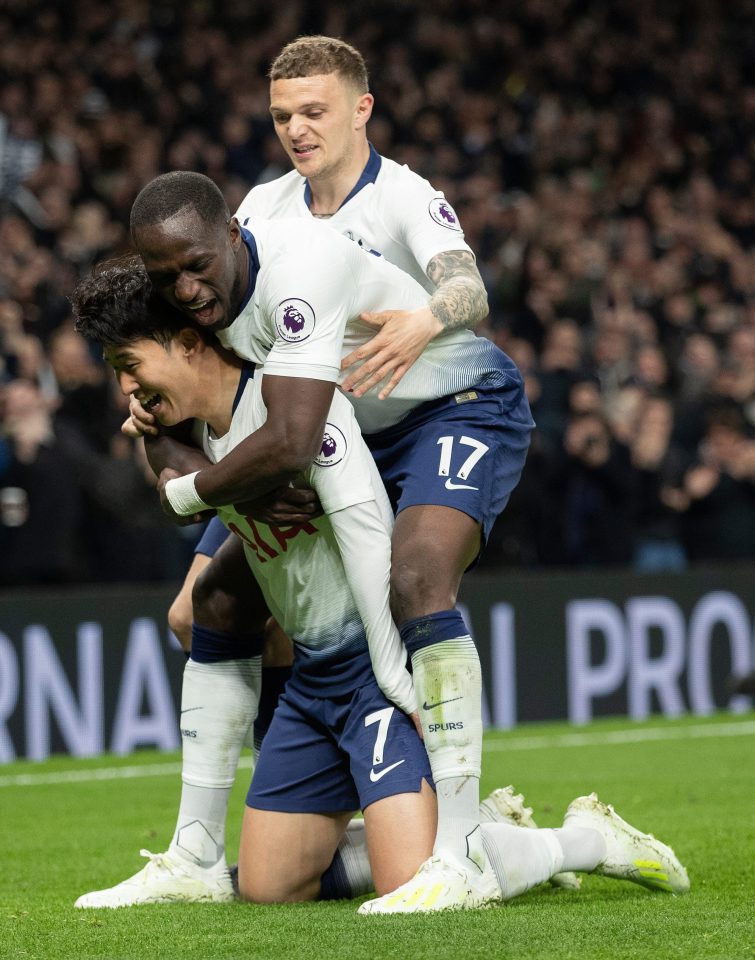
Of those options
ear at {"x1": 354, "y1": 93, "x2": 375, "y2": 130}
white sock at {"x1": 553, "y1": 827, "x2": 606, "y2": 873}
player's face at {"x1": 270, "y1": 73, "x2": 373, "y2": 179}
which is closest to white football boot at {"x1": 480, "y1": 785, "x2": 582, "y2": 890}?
white sock at {"x1": 553, "y1": 827, "x2": 606, "y2": 873}

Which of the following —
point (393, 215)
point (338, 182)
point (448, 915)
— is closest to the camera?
point (448, 915)

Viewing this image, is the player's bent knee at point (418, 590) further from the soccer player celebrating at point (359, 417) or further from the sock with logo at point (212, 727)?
the sock with logo at point (212, 727)

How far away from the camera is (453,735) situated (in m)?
4.23

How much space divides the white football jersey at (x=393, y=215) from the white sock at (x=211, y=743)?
1.31m

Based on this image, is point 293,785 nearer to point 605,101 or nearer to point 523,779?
point 523,779

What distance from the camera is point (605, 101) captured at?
56.2 feet

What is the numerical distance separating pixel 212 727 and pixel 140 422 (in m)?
0.94

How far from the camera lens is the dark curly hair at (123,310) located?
427 centimetres

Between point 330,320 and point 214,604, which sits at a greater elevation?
point 330,320

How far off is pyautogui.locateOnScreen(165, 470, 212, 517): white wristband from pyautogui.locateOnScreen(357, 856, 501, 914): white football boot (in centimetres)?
110

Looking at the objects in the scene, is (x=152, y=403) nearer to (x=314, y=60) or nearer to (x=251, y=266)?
(x=251, y=266)

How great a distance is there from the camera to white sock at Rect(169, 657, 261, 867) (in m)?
4.70

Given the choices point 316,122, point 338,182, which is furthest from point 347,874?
point 316,122

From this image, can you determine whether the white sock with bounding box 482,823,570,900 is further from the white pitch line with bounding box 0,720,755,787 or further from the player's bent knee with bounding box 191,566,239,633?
the white pitch line with bounding box 0,720,755,787
